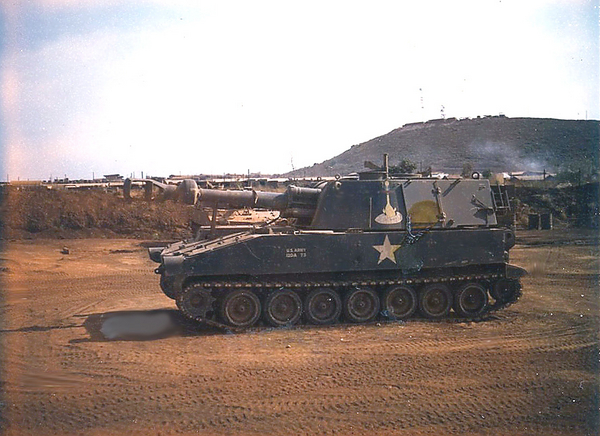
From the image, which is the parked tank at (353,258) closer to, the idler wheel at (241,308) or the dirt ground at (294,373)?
the idler wheel at (241,308)

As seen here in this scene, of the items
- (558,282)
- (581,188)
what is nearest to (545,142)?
(581,188)

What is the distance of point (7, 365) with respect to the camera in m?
9.12

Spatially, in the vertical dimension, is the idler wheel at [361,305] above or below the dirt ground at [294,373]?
above

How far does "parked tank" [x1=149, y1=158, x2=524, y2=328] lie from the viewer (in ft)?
36.3

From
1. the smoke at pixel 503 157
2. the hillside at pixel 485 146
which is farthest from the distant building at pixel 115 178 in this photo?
the smoke at pixel 503 157

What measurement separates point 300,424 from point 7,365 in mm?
4836

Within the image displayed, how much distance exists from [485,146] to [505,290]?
1893 inches

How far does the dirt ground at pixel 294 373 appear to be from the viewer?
706 centimetres

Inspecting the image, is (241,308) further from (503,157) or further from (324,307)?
(503,157)

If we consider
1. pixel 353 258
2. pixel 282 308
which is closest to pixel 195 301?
pixel 282 308

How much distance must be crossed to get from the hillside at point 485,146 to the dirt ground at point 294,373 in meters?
41.2

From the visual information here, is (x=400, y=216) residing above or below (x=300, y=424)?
above

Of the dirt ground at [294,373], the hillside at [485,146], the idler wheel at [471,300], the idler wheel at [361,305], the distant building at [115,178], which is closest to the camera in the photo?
the dirt ground at [294,373]

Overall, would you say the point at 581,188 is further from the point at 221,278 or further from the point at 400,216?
the point at 221,278
